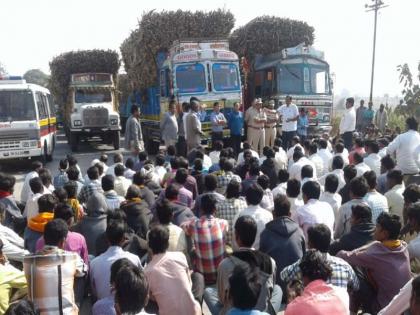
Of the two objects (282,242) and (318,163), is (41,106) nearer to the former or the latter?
(318,163)

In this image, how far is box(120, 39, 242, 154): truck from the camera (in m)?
14.5

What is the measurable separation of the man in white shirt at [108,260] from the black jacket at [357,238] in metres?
1.82

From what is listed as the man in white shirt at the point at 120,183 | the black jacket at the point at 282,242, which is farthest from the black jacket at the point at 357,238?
the man in white shirt at the point at 120,183

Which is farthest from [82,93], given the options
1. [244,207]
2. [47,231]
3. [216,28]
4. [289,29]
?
[47,231]

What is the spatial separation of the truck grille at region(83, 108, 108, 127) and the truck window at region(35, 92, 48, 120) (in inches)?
113

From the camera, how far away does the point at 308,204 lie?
5516mm

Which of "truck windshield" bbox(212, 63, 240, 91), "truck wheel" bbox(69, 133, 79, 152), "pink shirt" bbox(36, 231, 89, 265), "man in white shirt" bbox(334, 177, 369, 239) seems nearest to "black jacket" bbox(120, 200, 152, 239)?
"pink shirt" bbox(36, 231, 89, 265)

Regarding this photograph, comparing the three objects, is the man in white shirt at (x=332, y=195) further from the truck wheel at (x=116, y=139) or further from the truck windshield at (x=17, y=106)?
the truck wheel at (x=116, y=139)

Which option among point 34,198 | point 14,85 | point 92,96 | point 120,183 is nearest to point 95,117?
point 92,96

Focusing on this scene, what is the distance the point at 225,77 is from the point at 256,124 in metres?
2.43

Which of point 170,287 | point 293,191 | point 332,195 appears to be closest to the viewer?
point 170,287

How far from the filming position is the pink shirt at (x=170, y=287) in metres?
3.90

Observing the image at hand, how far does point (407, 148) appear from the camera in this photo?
856 cm

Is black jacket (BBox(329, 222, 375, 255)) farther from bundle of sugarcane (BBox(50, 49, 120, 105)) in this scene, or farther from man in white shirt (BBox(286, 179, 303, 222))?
bundle of sugarcane (BBox(50, 49, 120, 105))
